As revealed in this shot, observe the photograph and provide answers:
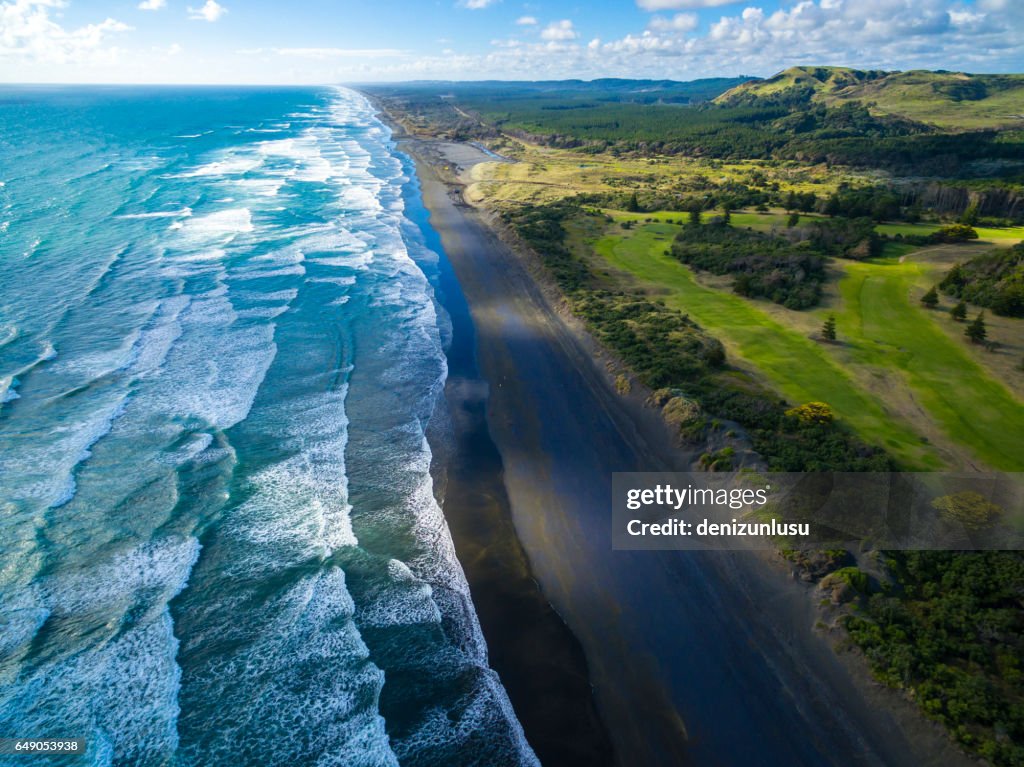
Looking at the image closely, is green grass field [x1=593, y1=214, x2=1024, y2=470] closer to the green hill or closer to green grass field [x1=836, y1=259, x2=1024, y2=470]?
green grass field [x1=836, y1=259, x2=1024, y2=470]

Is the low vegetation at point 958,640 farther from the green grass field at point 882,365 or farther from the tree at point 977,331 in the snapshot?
the tree at point 977,331

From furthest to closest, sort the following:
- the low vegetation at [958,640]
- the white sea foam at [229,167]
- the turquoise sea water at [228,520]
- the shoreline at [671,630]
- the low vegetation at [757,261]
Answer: the white sea foam at [229,167], the low vegetation at [757,261], the turquoise sea water at [228,520], the shoreline at [671,630], the low vegetation at [958,640]

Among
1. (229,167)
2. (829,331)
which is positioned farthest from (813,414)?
(229,167)

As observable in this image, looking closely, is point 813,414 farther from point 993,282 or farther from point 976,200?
point 976,200

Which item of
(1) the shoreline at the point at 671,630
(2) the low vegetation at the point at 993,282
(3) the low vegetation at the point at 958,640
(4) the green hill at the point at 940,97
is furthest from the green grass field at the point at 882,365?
(4) the green hill at the point at 940,97

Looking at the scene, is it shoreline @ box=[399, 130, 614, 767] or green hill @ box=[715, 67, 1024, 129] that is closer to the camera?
shoreline @ box=[399, 130, 614, 767]

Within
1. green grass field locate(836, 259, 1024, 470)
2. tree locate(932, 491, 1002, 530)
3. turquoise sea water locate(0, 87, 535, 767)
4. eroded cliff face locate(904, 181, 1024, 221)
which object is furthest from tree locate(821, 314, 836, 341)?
eroded cliff face locate(904, 181, 1024, 221)
